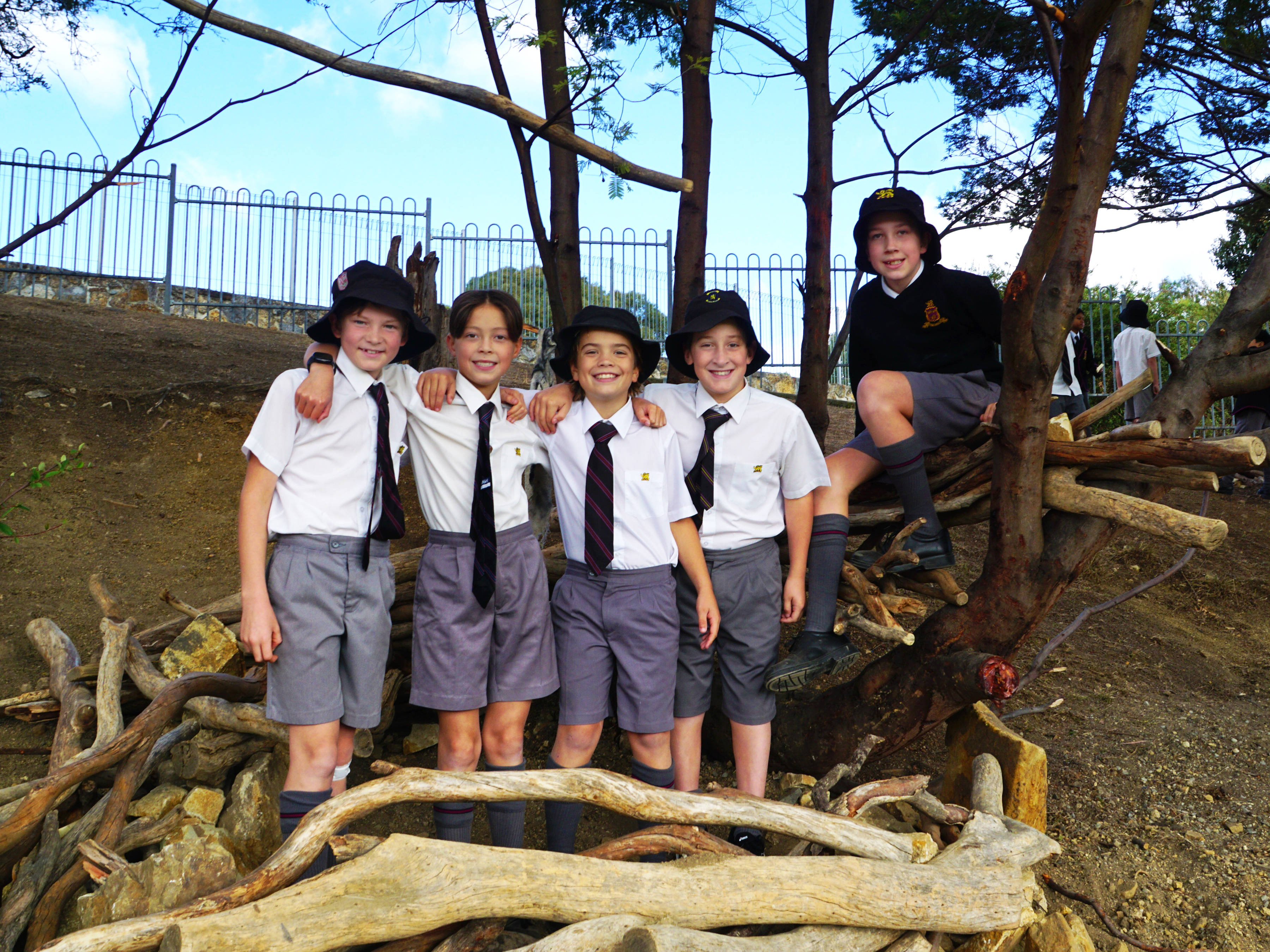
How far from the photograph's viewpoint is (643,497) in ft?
9.60

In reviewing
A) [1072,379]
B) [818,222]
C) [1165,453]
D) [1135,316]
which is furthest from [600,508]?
[1135,316]

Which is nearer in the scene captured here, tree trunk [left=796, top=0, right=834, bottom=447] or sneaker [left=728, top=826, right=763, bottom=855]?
sneaker [left=728, top=826, right=763, bottom=855]

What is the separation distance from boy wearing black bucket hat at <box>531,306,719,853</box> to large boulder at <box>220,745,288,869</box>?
40.6 inches

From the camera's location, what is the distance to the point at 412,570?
12.8ft

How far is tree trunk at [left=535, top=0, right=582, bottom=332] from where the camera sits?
4281mm

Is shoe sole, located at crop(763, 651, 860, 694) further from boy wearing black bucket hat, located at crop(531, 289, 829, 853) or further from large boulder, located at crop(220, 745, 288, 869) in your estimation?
large boulder, located at crop(220, 745, 288, 869)

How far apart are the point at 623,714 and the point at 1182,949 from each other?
6.18 feet

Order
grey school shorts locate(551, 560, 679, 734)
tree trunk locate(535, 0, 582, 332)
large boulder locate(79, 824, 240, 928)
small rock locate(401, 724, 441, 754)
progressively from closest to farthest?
1. large boulder locate(79, 824, 240, 928)
2. grey school shorts locate(551, 560, 679, 734)
3. small rock locate(401, 724, 441, 754)
4. tree trunk locate(535, 0, 582, 332)

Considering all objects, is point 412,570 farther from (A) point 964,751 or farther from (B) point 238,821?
(A) point 964,751

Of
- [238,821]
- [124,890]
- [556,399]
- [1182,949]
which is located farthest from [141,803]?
[1182,949]

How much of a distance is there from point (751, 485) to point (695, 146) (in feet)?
7.23

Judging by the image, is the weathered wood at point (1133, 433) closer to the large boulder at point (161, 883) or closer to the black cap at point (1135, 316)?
the large boulder at point (161, 883)

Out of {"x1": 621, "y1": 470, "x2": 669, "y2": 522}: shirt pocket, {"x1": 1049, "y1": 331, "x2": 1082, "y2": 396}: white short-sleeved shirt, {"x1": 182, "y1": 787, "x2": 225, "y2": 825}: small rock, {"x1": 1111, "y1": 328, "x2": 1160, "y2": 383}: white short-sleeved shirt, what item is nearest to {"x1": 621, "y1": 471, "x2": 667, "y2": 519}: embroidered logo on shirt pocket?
{"x1": 621, "y1": 470, "x2": 669, "y2": 522}: shirt pocket

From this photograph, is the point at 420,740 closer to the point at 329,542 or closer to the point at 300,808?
the point at 300,808
